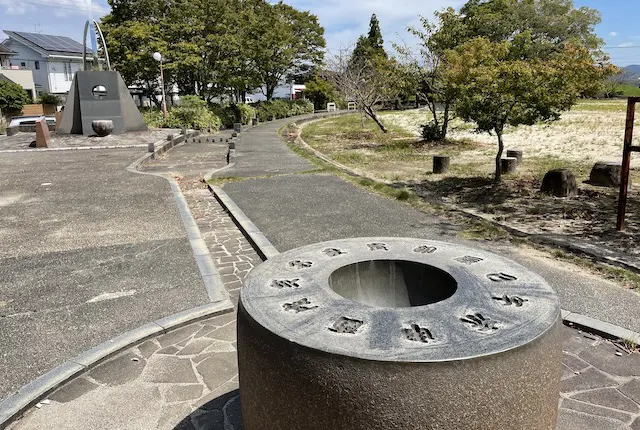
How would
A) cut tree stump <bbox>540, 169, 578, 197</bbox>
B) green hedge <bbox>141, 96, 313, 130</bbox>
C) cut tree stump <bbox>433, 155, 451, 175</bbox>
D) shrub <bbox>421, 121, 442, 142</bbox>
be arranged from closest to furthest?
cut tree stump <bbox>540, 169, 578, 197</bbox> < cut tree stump <bbox>433, 155, 451, 175</bbox> < shrub <bbox>421, 121, 442, 142</bbox> < green hedge <bbox>141, 96, 313, 130</bbox>

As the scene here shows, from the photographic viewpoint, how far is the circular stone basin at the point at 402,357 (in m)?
2.49

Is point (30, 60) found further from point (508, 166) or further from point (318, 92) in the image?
point (508, 166)

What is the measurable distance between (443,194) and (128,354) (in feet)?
29.5

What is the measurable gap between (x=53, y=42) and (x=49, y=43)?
118 centimetres

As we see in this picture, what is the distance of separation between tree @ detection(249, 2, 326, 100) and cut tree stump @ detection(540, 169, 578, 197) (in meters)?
28.6

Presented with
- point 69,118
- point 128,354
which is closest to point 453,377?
point 128,354

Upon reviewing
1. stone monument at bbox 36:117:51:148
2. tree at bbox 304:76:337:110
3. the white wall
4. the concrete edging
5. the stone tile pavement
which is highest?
the white wall

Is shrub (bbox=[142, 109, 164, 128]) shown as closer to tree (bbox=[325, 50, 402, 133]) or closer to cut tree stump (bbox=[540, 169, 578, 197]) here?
tree (bbox=[325, 50, 402, 133])

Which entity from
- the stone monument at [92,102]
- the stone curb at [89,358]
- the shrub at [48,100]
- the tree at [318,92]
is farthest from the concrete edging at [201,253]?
the tree at [318,92]

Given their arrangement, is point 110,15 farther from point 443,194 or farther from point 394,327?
point 394,327

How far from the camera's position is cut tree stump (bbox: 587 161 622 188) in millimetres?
12125

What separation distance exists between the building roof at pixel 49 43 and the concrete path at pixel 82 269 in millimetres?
41988

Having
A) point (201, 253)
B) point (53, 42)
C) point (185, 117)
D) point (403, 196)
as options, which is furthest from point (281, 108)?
point (201, 253)

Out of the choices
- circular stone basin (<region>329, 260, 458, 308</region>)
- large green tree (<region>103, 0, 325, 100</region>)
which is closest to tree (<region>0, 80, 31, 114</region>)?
large green tree (<region>103, 0, 325, 100</region>)
